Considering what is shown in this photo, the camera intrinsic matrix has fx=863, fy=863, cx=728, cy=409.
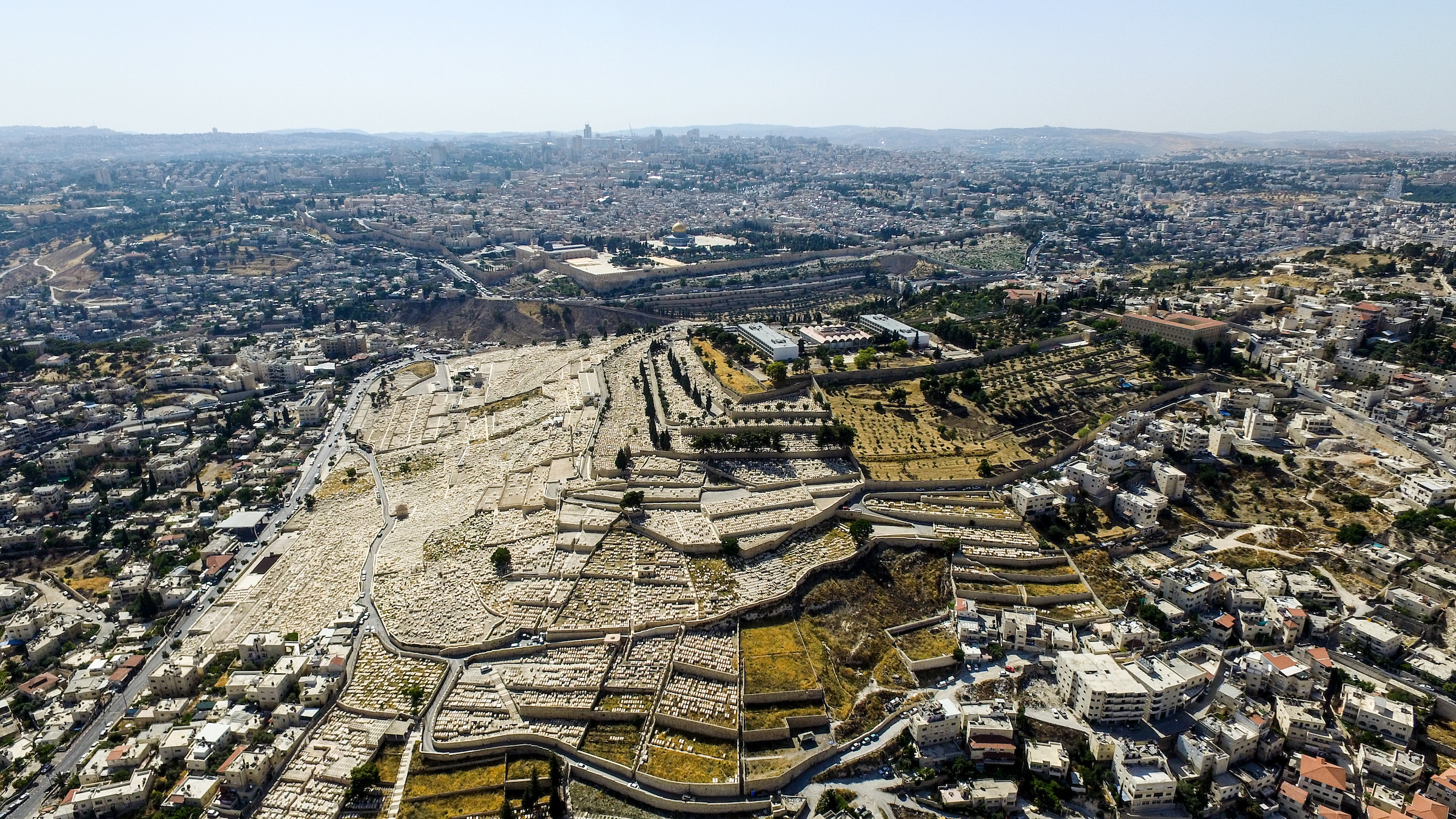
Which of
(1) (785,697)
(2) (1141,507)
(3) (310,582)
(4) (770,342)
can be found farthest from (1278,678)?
(3) (310,582)

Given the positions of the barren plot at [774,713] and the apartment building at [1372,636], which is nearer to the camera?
the barren plot at [774,713]

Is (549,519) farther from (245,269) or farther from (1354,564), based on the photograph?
(245,269)

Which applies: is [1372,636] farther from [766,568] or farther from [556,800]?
[556,800]

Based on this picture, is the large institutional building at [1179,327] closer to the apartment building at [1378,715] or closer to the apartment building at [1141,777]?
the apartment building at [1378,715]

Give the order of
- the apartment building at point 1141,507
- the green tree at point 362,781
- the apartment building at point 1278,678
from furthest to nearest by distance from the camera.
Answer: the apartment building at point 1141,507, the apartment building at point 1278,678, the green tree at point 362,781

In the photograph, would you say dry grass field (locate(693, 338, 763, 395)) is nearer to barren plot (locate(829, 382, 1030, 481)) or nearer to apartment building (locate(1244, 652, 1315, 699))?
barren plot (locate(829, 382, 1030, 481))

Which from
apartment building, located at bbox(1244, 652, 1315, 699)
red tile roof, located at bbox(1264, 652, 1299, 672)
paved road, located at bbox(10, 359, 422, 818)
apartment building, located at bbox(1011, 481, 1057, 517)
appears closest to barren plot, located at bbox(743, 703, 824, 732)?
apartment building, located at bbox(1244, 652, 1315, 699)

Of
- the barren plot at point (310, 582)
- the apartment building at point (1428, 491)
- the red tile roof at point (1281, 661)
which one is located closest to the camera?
the red tile roof at point (1281, 661)

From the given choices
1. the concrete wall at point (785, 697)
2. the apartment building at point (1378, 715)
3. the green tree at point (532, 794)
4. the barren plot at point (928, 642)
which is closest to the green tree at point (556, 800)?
the green tree at point (532, 794)

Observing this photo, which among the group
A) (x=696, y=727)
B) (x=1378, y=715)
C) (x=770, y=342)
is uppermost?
(x=770, y=342)

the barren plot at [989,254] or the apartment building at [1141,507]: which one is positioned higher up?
the barren plot at [989,254]
